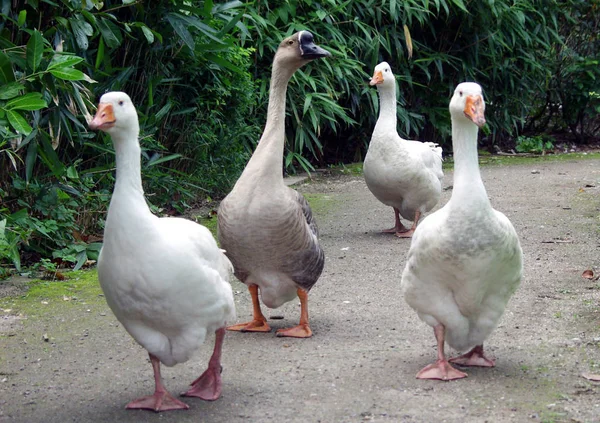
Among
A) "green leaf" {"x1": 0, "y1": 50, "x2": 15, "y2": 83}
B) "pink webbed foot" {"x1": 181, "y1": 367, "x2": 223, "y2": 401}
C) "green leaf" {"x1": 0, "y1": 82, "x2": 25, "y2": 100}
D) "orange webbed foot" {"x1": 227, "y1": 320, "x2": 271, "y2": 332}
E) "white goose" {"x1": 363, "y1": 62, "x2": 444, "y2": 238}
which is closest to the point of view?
"pink webbed foot" {"x1": 181, "y1": 367, "x2": 223, "y2": 401}

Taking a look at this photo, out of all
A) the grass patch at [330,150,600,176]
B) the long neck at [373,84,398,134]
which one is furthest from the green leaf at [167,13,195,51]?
the grass patch at [330,150,600,176]

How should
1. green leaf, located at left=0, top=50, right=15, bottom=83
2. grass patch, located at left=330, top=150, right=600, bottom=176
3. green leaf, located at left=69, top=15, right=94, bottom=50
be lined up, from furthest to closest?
1. grass patch, located at left=330, top=150, right=600, bottom=176
2. green leaf, located at left=69, top=15, right=94, bottom=50
3. green leaf, located at left=0, top=50, right=15, bottom=83

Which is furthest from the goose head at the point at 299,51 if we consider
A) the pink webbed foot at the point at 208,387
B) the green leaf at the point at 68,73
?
the pink webbed foot at the point at 208,387

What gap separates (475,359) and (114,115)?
2.05m

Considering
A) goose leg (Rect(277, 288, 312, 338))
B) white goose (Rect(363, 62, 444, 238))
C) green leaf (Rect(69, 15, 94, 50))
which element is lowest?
goose leg (Rect(277, 288, 312, 338))


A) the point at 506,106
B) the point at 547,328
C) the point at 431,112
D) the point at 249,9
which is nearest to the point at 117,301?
the point at 547,328

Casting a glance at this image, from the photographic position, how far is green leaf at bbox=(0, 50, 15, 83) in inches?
204

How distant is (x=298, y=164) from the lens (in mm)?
10680

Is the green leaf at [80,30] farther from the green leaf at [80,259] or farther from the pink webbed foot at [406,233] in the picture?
the pink webbed foot at [406,233]

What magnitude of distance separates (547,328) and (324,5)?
591 centimetres

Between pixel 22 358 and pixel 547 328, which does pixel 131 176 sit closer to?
pixel 22 358

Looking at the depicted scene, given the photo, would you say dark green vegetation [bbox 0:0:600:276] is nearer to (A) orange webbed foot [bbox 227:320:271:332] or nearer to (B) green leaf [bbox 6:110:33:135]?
(B) green leaf [bbox 6:110:33:135]

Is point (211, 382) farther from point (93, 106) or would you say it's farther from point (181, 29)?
point (181, 29)

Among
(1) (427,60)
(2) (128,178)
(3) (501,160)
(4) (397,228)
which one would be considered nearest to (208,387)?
(2) (128,178)
